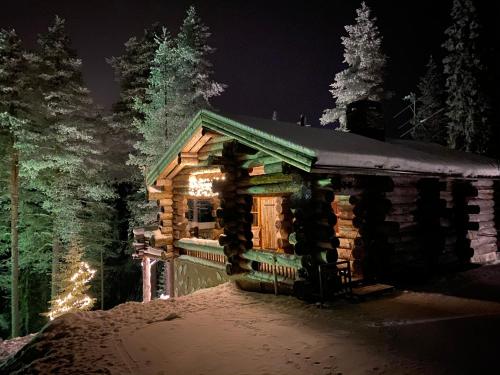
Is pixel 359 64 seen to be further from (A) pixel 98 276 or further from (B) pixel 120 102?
(A) pixel 98 276

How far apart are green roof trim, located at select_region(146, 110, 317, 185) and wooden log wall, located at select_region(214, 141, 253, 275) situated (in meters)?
0.82

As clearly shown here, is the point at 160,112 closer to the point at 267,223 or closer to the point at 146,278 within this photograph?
the point at 146,278

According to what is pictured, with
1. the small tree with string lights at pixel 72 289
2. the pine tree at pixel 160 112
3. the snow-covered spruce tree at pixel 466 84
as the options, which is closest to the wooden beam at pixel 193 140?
the pine tree at pixel 160 112

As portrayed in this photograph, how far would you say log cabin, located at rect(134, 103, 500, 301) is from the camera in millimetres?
8625

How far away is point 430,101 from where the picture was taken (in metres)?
39.3

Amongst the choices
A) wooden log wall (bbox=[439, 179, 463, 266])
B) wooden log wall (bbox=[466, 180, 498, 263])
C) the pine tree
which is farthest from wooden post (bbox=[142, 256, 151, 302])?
wooden log wall (bbox=[466, 180, 498, 263])

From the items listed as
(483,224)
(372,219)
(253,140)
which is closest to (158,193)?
(253,140)

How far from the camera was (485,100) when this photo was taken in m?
21.6

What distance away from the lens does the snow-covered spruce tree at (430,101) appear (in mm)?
36250

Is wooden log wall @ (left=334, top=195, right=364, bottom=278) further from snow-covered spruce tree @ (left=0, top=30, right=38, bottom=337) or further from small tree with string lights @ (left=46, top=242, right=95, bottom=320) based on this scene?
snow-covered spruce tree @ (left=0, top=30, right=38, bottom=337)

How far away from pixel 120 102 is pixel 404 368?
31689 mm

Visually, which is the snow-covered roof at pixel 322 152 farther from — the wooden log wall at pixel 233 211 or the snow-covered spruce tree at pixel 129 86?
the snow-covered spruce tree at pixel 129 86

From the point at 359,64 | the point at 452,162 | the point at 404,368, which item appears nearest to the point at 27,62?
the point at 359,64

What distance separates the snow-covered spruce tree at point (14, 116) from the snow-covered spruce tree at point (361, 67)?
749 inches
